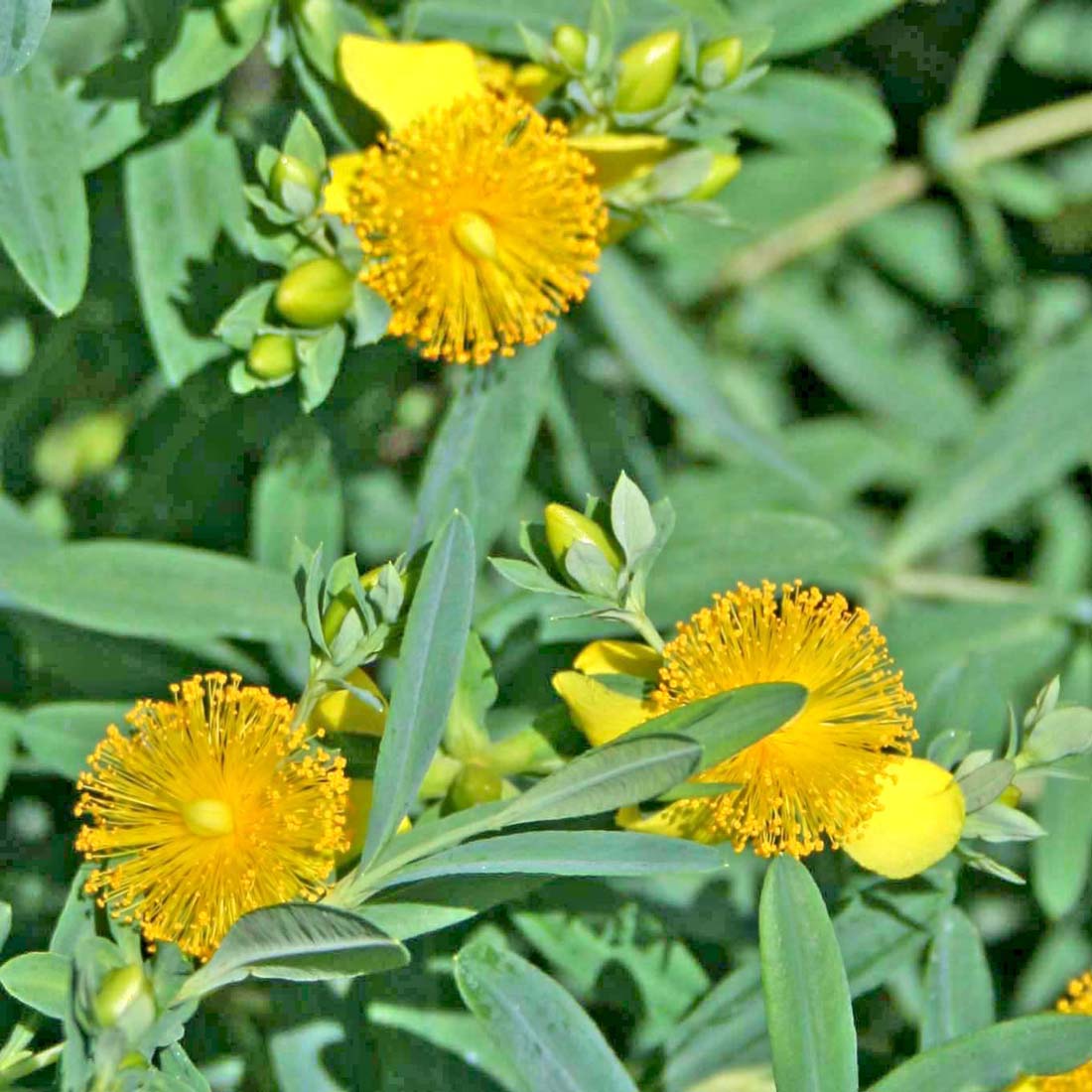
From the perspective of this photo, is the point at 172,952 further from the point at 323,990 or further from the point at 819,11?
the point at 819,11

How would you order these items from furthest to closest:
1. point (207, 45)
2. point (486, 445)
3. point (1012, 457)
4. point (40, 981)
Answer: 1. point (1012, 457)
2. point (486, 445)
3. point (207, 45)
4. point (40, 981)

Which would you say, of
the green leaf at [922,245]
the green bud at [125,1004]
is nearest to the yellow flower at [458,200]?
the green bud at [125,1004]

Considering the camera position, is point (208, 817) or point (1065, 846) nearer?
point (208, 817)

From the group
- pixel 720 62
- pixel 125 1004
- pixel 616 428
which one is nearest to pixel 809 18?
pixel 720 62

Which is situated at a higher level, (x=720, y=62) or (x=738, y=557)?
(x=720, y=62)

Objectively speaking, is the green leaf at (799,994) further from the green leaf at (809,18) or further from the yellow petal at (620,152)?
the green leaf at (809,18)

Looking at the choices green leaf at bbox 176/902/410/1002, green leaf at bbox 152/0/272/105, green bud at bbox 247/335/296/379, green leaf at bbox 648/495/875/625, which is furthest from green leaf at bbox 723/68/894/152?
green leaf at bbox 176/902/410/1002

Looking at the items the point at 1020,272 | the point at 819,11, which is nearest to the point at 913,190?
the point at 1020,272

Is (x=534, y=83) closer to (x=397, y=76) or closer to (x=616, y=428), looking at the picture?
(x=397, y=76)
